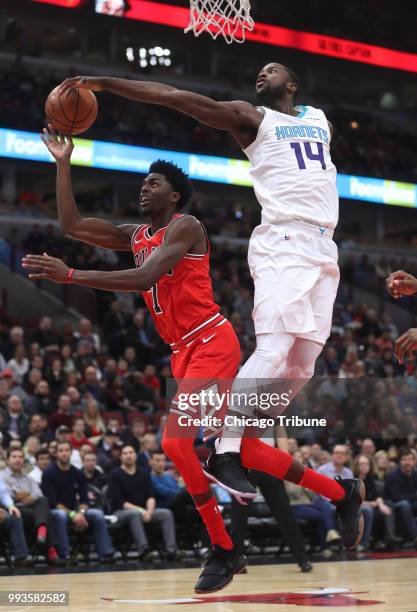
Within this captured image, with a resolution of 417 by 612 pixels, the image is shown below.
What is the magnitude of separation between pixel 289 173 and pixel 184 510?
255 inches

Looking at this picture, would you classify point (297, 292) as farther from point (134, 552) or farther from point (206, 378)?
point (134, 552)

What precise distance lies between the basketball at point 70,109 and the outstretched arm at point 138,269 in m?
0.86

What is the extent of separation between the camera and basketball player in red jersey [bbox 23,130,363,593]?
230 inches

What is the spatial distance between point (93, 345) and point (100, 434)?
139 inches

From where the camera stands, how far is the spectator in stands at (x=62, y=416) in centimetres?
1274

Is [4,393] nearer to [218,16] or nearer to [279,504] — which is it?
[279,504]

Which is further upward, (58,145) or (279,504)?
(58,145)

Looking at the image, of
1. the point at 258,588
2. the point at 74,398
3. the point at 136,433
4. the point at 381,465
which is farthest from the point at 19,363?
the point at 258,588

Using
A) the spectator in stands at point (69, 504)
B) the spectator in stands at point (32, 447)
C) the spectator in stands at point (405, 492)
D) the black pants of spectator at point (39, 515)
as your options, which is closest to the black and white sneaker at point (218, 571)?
the black pants of spectator at point (39, 515)

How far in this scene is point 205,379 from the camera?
596 cm

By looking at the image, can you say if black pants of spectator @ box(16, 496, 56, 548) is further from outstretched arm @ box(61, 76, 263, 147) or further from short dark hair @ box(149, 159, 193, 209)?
outstretched arm @ box(61, 76, 263, 147)

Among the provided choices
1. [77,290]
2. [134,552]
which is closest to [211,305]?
[134,552]

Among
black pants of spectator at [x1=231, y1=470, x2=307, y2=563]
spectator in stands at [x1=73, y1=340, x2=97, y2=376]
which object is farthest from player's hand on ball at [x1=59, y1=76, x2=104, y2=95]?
spectator in stands at [x1=73, y1=340, x2=97, y2=376]

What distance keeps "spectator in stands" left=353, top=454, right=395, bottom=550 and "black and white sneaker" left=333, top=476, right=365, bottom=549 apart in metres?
6.32
